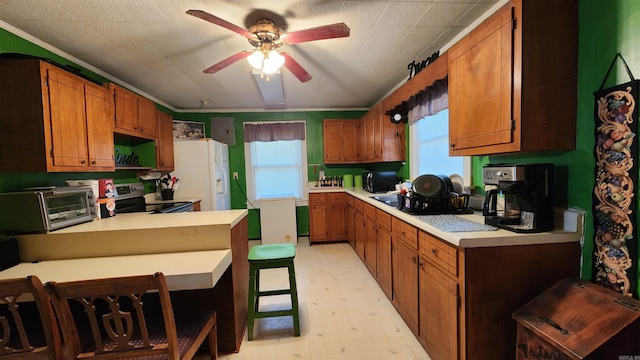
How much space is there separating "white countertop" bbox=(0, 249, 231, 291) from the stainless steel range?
51.8 inches

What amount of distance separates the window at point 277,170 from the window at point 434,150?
82.7 inches

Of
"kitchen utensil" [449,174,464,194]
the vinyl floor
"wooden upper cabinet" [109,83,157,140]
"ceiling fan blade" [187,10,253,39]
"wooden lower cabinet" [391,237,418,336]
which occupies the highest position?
"ceiling fan blade" [187,10,253,39]

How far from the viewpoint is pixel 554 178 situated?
1522mm

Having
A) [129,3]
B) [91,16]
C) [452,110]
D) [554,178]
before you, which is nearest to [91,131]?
[91,16]

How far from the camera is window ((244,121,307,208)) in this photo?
4777 mm

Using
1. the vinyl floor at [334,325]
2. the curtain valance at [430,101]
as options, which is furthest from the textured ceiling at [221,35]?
the vinyl floor at [334,325]

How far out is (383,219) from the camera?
8.41ft

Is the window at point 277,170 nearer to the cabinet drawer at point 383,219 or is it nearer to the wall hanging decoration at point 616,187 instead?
the cabinet drawer at point 383,219

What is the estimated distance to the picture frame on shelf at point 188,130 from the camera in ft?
14.5

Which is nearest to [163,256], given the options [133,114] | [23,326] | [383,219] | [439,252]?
[23,326]

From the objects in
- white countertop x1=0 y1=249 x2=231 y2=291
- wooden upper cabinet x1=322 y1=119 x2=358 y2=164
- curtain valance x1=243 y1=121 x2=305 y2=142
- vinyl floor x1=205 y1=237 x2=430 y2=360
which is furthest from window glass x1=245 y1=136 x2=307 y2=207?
white countertop x1=0 y1=249 x2=231 y2=291

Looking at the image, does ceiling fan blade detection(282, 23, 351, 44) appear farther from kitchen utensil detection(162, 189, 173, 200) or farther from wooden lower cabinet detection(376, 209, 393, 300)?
kitchen utensil detection(162, 189, 173, 200)

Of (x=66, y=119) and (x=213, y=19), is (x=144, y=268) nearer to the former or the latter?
(x=213, y=19)

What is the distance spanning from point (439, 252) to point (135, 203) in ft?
10.9
